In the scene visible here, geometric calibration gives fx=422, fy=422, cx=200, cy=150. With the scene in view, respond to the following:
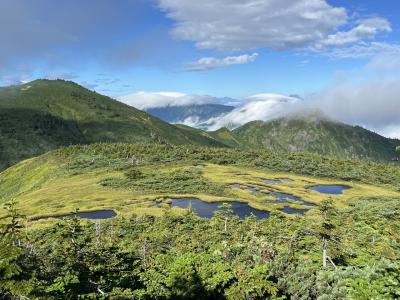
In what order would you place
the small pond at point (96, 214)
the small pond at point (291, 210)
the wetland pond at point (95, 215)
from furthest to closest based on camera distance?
the small pond at point (291, 210)
the small pond at point (96, 214)
the wetland pond at point (95, 215)

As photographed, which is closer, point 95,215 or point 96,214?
point 95,215

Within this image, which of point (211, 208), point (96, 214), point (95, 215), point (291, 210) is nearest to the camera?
point (95, 215)

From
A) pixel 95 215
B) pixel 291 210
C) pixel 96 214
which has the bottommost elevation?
pixel 95 215

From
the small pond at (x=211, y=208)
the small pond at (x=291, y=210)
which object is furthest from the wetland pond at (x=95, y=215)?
the small pond at (x=291, y=210)

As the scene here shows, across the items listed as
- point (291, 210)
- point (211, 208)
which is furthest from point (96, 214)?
point (291, 210)

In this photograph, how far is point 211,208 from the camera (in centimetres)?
18312

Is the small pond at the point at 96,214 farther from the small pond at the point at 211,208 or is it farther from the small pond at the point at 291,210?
the small pond at the point at 291,210

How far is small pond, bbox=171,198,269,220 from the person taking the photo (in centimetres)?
17450

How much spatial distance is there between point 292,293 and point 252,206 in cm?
14369

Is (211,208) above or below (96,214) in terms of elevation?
above

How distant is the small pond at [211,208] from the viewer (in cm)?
17450

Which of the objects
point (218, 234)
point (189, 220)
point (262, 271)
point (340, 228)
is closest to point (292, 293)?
point (262, 271)

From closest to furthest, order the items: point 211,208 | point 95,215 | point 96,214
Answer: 1. point 95,215
2. point 96,214
3. point 211,208

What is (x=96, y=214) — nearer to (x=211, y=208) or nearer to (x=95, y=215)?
(x=95, y=215)
